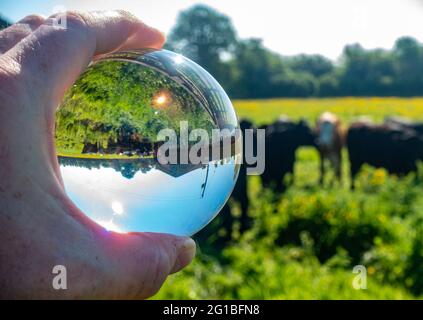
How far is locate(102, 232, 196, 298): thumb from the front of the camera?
4.83 feet

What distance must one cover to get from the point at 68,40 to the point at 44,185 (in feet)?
1.31

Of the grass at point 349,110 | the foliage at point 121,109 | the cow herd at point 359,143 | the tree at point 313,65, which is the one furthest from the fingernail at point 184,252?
the tree at point 313,65

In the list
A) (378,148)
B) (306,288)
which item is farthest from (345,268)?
(378,148)

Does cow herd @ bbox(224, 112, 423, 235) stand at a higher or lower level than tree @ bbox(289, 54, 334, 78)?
lower

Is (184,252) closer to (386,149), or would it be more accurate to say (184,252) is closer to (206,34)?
(386,149)

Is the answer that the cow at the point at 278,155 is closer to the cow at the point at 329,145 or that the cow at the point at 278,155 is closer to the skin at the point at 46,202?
the cow at the point at 329,145

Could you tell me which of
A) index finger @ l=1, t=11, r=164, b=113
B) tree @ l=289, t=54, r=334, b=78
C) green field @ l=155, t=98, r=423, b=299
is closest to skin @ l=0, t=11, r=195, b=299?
index finger @ l=1, t=11, r=164, b=113

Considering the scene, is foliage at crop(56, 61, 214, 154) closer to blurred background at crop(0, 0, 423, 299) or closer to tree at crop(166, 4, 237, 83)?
blurred background at crop(0, 0, 423, 299)

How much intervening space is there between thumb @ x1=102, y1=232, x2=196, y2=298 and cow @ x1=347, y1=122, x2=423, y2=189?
1185 cm

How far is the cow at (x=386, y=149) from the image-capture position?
13281mm

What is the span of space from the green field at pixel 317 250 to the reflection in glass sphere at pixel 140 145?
3390 mm

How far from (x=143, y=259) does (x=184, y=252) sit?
190 mm
